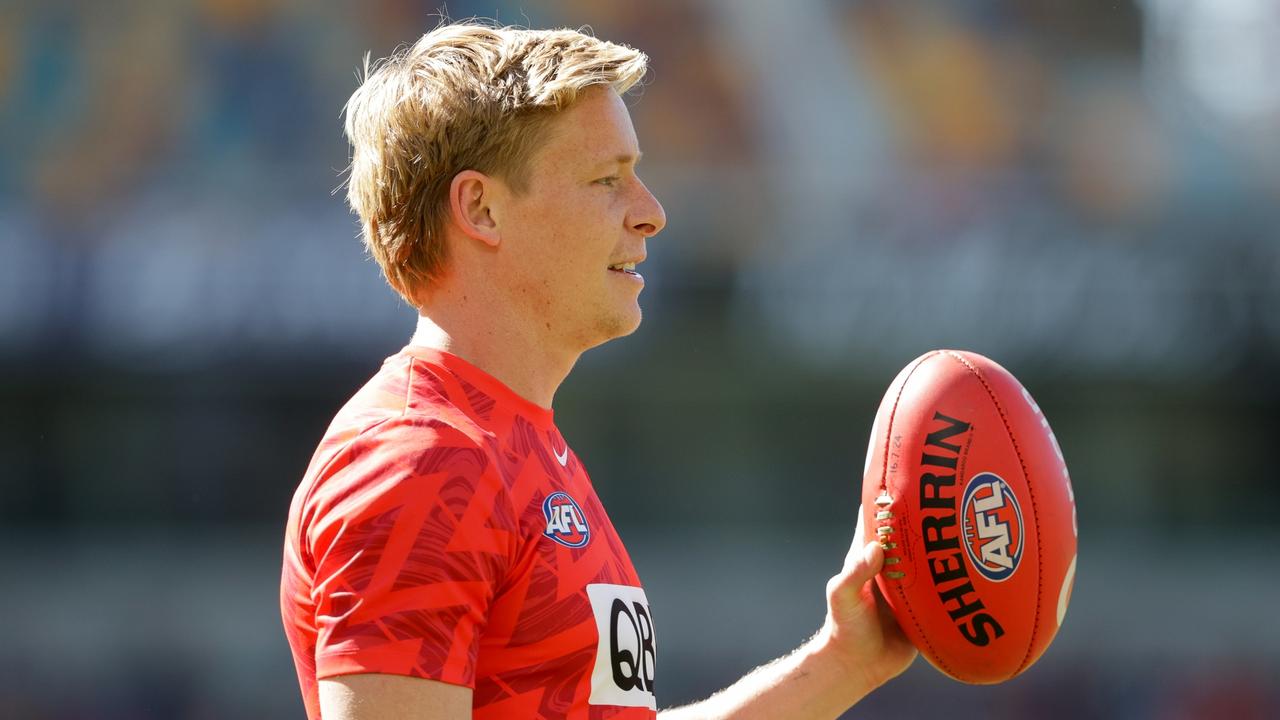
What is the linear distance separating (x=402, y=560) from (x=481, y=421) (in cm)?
Result: 26

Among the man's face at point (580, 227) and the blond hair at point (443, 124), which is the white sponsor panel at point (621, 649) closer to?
the man's face at point (580, 227)

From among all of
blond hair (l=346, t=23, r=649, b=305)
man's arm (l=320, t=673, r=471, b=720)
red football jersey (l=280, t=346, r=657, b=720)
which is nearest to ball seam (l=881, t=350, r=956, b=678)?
red football jersey (l=280, t=346, r=657, b=720)

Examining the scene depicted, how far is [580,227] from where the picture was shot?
5.94ft

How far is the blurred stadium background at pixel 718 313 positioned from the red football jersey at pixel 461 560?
7.77 meters

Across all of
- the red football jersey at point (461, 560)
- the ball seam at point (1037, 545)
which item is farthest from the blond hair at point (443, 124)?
the ball seam at point (1037, 545)

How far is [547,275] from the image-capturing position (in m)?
1.80

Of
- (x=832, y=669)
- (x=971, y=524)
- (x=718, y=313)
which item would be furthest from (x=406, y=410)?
(x=718, y=313)

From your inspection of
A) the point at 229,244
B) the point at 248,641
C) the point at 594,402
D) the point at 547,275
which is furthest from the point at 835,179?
the point at 547,275

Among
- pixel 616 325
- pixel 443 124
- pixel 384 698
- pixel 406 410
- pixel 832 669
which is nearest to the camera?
pixel 384 698

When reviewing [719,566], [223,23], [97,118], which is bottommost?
[719,566]

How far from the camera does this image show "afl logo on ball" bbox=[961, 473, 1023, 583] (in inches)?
88.1

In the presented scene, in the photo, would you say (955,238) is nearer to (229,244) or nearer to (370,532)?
(229,244)

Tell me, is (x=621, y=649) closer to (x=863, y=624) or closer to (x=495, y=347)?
(x=495, y=347)

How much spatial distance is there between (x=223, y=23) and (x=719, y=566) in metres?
5.08
